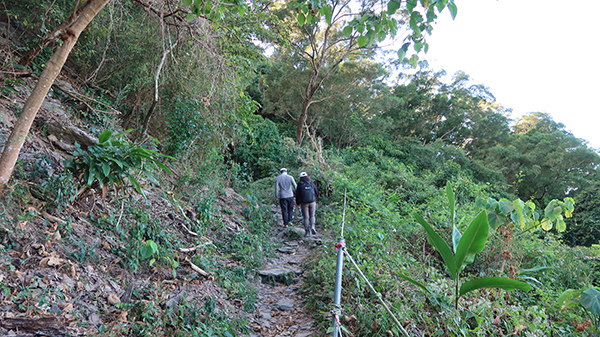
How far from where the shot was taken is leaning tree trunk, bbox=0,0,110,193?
275cm

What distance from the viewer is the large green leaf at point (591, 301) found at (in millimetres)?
2533

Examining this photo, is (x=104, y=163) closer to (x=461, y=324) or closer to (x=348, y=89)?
(x=461, y=324)

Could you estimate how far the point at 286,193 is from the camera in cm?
785

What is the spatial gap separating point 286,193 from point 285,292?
3.32 meters

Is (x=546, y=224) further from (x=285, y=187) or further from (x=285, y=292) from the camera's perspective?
(x=285, y=187)

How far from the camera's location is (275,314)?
4070 millimetres

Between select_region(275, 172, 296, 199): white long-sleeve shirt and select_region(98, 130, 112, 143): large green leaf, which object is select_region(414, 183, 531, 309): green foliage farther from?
select_region(275, 172, 296, 199): white long-sleeve shirt

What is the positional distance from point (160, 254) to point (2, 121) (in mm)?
2549

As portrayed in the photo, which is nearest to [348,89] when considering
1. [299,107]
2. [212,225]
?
[299,107]

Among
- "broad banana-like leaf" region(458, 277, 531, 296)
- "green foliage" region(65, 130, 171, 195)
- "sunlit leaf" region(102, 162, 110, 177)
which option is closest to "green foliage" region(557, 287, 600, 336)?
"broad banana-like leaf" region(458, 277, 531, 296)

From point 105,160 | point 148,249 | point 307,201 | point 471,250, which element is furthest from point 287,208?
point 471,250

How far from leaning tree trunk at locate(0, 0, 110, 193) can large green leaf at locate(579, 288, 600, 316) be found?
496cm

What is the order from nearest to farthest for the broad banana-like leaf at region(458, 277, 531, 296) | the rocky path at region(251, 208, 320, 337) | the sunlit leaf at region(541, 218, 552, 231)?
the broad banana-like leaf at region(458, 277, 531, 296)
the rocky path at region(251, 208, 320, 337)
the sunlit leaf at region(541, 218, 552, 231)

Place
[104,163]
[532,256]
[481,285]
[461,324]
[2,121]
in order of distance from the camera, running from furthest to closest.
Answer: [532,256]
[2,121]
[104,163]
[461,324]
[481,285]
